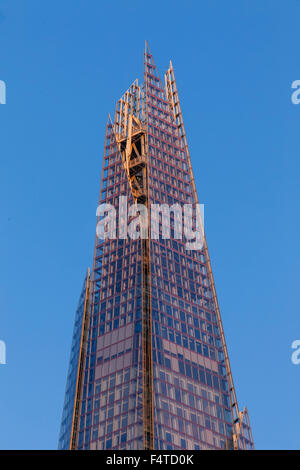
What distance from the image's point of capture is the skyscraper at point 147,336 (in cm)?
14862

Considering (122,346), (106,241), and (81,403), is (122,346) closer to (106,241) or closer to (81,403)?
(81,403)

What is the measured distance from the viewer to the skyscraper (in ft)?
488

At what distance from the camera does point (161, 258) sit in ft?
567

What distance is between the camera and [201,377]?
158750 millimetres

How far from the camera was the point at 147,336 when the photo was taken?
157 meters

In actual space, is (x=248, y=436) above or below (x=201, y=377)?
below
